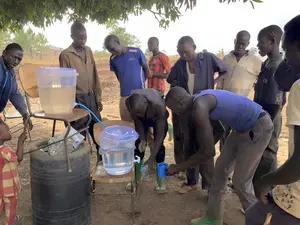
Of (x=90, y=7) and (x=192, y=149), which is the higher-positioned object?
(x=90, y=7)

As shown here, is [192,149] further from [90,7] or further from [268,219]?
[90,7]

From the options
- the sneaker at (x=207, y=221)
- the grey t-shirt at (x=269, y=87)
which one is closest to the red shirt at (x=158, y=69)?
the grey t-shirt at (x=269, y=87)

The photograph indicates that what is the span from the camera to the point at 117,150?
2801mm

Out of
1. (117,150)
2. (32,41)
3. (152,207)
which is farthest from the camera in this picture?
(32,41)

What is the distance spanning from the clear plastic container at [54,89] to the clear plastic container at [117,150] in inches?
18.5

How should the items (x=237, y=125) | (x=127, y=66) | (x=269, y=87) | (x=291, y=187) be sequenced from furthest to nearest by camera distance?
(x=127, y=66)
(x=269, y=87)
(x=237, y=125)
(x=291, y=187)

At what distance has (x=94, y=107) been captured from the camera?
416cm

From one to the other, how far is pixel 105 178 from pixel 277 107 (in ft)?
6.05

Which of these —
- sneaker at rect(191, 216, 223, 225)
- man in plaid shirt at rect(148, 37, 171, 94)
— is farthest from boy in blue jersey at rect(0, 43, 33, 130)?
man in plaid shirt at rect(148, 37, 171, 94)

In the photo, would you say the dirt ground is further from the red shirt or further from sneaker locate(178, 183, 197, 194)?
the red shirt

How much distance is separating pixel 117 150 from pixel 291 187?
166cm

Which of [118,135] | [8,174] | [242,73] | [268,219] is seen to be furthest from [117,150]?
[242,73]

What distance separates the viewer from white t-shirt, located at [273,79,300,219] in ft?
4.32

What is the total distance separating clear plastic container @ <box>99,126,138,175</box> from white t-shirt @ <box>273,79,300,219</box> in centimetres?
152
